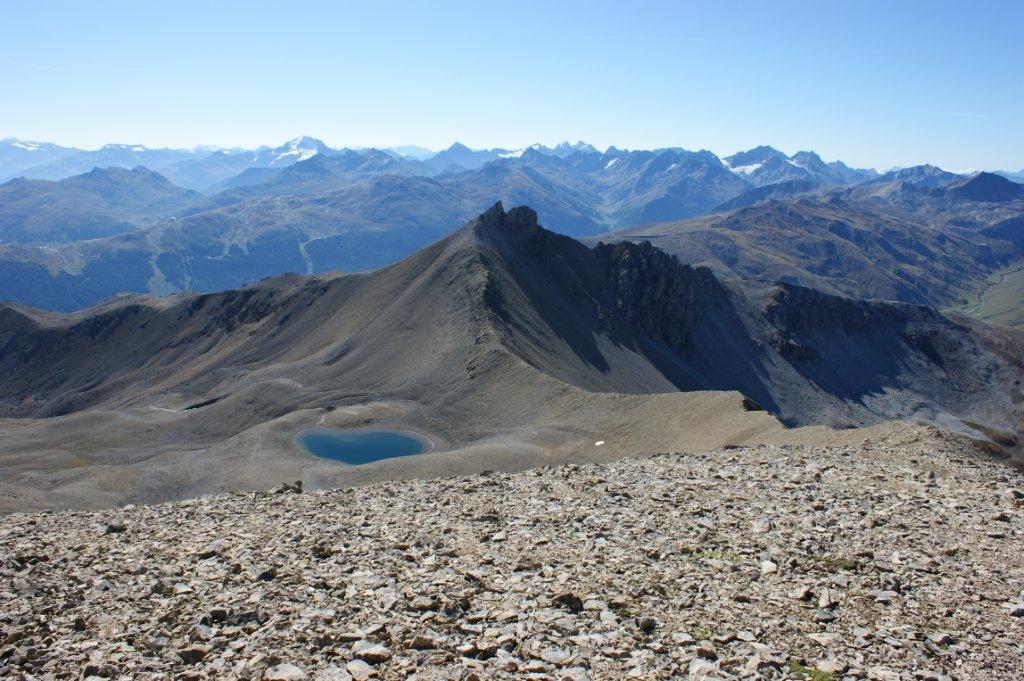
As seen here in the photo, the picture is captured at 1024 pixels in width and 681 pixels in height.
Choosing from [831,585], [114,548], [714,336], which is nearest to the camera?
[831,585]

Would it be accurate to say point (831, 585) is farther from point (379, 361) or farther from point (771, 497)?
point (379, 361)

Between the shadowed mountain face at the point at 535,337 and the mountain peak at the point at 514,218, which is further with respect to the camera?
the mountain peak at the point at 514,218

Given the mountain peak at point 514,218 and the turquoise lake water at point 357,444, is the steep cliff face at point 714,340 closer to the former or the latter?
the mountain peak at point 514,218

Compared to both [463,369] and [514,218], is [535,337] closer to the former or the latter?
[463,369]

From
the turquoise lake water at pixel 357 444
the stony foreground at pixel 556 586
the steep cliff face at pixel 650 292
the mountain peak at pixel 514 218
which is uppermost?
the mountain peak at pixel 514 218

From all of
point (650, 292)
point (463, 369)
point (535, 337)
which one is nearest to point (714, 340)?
point (650, 292)

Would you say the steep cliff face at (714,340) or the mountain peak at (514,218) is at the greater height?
the mountain peak at (514,218)

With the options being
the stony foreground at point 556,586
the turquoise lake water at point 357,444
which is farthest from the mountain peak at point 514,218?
the stony foreground at point 556,586

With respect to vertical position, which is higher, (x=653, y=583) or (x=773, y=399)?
(x=653, y=583)

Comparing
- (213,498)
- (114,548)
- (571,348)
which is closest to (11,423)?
(571,348)
